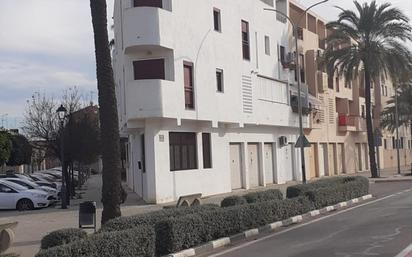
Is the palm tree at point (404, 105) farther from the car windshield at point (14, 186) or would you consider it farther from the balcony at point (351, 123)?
the car windshield at point (14, 186)

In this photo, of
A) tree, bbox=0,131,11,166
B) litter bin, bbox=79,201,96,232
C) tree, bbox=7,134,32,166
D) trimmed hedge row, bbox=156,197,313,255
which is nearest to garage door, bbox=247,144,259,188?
trimmed hedge row, bbox=156,197,313,255

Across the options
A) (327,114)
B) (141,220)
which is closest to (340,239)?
(141,220)

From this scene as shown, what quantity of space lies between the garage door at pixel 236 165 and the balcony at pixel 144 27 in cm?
972

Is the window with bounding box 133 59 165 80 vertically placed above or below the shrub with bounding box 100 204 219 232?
above

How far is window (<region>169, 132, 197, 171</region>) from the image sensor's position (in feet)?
90.9

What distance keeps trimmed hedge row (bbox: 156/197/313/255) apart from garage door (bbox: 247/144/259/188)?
1758cm

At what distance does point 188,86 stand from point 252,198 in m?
11.3

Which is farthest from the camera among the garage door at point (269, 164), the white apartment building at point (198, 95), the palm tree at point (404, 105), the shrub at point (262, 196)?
the palm tree at point (404, 105)

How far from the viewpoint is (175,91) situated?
26766mm

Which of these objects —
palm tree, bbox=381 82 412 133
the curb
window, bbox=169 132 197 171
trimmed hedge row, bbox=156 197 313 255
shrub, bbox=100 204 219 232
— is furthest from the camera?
palm tree, bbox=381 82 412 133

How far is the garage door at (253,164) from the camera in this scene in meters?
36.2

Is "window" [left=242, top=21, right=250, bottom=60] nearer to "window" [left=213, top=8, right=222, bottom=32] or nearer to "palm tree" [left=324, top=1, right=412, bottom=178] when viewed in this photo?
"window" [left=213, top=8, right=222, bottom=32]

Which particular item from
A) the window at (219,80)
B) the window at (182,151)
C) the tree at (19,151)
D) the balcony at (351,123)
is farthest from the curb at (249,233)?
the tree at (19,151)

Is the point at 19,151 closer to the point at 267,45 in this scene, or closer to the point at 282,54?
the point at 282,54
